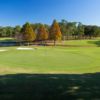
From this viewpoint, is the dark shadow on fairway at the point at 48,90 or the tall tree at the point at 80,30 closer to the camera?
the dark shadow on fairway at the point at 48,90

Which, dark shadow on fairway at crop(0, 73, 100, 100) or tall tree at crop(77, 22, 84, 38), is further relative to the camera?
tall tree at crop(77, 22, 84, 38)

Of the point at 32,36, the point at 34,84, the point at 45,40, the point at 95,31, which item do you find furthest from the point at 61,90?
the point at 95,31

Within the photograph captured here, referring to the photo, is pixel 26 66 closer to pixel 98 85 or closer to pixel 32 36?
pixel 98 85

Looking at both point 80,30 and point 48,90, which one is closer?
point 48,90

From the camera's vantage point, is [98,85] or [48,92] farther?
[98,85]

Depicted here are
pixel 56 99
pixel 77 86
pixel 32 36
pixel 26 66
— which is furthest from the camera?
pixel 32 36

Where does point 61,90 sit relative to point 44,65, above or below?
above

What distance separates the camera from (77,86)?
324 inches

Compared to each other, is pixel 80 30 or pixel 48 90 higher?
pixel 80 30

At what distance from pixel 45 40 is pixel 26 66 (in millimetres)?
73166

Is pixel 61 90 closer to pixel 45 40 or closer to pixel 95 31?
pixel 45 40

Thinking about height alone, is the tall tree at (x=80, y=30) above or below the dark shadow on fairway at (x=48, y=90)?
above

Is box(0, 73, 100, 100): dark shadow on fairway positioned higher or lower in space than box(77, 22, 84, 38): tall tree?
lower

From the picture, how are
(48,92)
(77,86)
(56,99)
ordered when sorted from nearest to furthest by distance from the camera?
1. (56,99)
2. (48,92)
3. (77,86)
